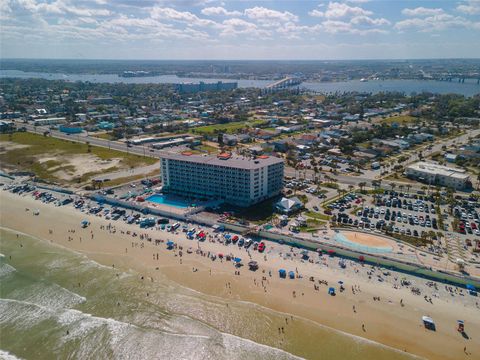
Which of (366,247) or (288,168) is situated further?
(288,168)

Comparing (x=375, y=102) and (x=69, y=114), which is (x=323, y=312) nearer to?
(x=69, y=114)

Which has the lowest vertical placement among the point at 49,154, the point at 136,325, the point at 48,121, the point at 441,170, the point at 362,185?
the point at 136,325

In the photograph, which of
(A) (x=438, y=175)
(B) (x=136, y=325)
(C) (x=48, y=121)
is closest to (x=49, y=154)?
(C) (x=48, y=121)

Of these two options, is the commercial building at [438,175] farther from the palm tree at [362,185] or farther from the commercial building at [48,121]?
the commercial building at [48,121]

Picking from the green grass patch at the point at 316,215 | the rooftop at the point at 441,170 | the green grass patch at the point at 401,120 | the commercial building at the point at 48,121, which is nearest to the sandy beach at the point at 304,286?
the green grass patch at the point at 316,215

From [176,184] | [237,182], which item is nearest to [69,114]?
[176,184]

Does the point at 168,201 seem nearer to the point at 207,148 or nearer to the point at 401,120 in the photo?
the point at 207,148
